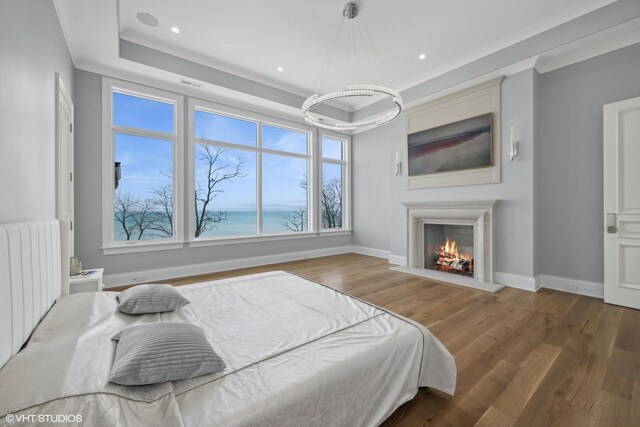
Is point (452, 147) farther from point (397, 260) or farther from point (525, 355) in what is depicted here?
point (525, 355)

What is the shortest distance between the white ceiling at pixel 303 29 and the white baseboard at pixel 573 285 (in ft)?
10.6

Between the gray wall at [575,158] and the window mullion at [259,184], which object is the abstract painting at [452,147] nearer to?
the gray wall at [575,158]

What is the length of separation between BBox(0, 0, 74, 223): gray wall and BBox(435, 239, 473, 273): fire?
5.11 m

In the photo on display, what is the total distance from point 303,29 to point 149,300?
139 inches

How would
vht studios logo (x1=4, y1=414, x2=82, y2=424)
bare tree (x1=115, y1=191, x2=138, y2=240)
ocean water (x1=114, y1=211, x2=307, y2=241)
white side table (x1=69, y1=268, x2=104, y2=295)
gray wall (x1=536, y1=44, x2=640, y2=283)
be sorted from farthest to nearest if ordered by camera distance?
ocean water (x1=114, y1=211, x2=307, y2=241) < bare tree (x1=115, y1=191, x2=138, y2=240) < gray wall (x1=536, y1=44, x2=640, y2=283) < white side table (x1=69, y1=268, x2=104, y2=295) < vht studios logo (x1=4, y1=414, x2=82, y2=424)

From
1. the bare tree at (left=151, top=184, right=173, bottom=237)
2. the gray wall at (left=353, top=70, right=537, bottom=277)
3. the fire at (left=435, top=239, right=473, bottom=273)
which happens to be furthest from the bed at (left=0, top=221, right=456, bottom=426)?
the fire at (left=435, top=239, right=473, bottom=273)

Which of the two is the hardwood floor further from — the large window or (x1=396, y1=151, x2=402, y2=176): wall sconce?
the large window

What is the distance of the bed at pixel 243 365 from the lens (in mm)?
832

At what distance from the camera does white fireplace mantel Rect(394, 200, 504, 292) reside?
383 centimetres

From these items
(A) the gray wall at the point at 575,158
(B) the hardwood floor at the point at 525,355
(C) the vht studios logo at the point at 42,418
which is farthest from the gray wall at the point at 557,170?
(C) the vht studios logo at the point at 42,418

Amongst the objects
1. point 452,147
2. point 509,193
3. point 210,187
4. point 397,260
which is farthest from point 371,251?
point 210,187

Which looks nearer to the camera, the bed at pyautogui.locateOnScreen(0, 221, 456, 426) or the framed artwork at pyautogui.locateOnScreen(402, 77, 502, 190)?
the bed at pyautogui.locateOnScreen(0, 221, 456, 426)

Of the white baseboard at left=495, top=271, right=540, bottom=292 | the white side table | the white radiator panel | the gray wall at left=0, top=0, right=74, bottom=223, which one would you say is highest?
the gray wall at left=0, top=0, right=74, bottom=223

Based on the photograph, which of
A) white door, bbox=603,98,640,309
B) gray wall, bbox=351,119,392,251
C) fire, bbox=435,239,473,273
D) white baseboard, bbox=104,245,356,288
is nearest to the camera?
white door, bbox=603,98,640,309
